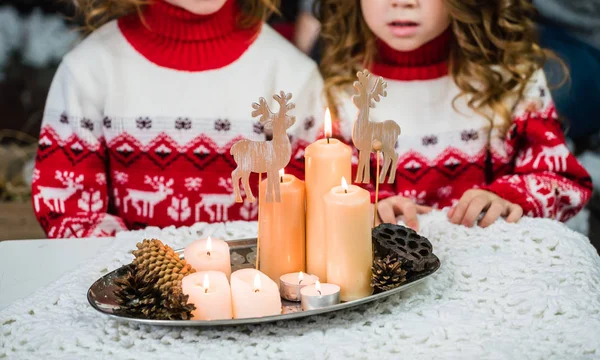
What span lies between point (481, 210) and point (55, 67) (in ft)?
4.08

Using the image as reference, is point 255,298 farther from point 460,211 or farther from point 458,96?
point 458,96

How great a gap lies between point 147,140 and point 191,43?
22 cm

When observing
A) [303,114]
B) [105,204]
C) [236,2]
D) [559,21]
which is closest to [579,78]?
[559,21]

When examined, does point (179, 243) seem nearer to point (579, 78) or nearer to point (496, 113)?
point (496, 113)

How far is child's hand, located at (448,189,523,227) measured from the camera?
1.22m

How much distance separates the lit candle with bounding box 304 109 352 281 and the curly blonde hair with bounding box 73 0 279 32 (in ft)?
2.14

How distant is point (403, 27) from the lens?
1432 mm

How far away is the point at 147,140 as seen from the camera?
4.85ft

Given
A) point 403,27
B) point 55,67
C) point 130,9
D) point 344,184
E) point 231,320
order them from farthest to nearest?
point 55,67, point 130,9, point 403,27, point 344,184, point 231,320

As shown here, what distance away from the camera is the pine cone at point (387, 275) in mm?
936

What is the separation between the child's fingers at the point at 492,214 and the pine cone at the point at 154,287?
0.53 meters

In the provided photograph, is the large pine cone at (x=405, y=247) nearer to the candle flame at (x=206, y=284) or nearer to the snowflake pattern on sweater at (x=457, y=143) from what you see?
the candle flame at (x=206, y=284)

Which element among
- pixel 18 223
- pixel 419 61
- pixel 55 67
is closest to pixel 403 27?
pixel 419 61

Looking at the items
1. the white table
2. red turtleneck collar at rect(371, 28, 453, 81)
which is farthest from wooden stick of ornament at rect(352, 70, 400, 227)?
red turtleneck collar at rect(371, 28, 453, 81)
